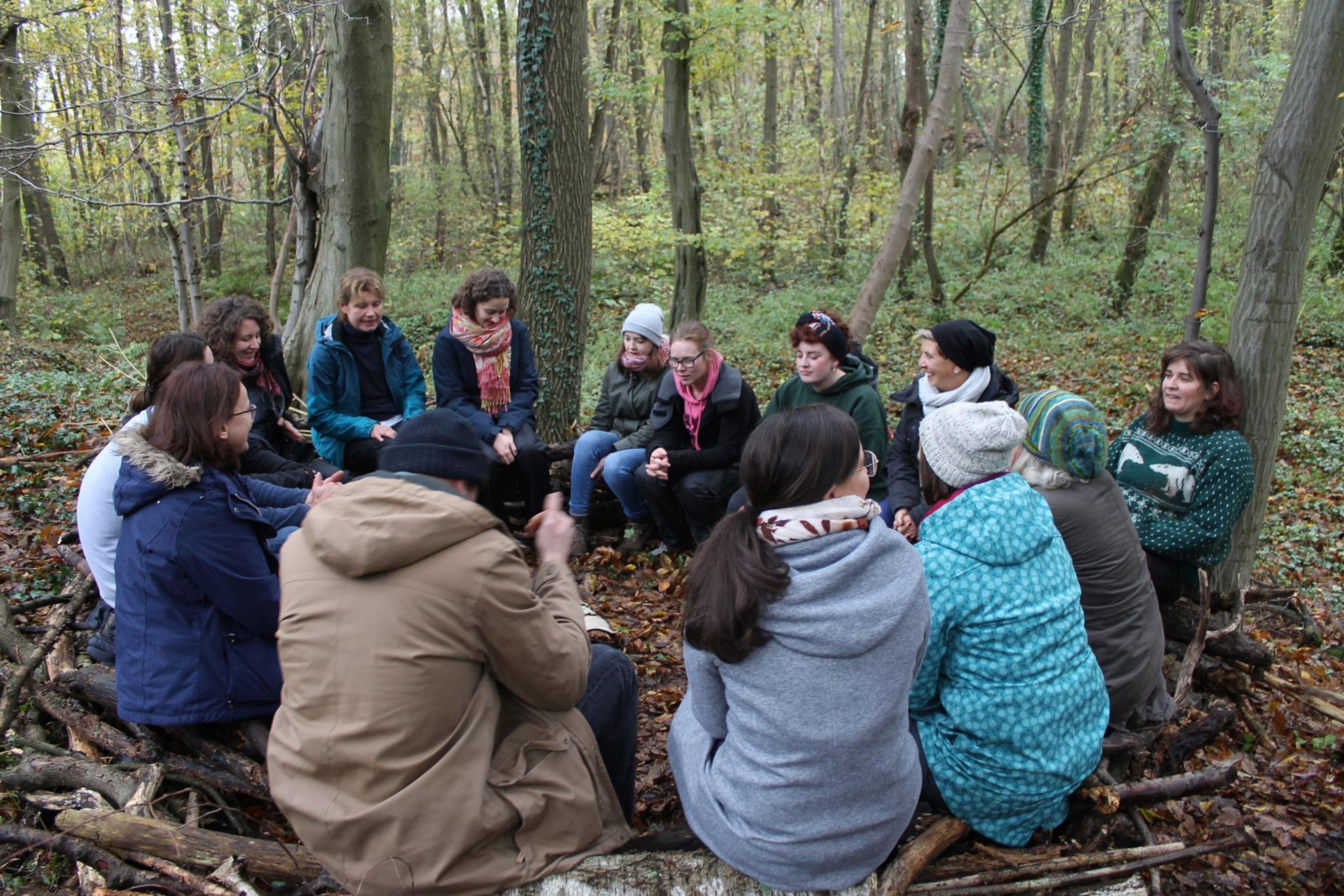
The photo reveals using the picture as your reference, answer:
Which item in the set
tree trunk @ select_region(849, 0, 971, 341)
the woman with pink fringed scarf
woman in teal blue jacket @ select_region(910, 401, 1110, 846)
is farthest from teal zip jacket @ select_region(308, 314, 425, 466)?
tree trunk @ select_region(849, 0, 971, 341)

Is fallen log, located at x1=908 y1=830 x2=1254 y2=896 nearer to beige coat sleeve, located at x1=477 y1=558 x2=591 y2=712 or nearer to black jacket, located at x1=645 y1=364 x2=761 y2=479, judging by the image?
beige coat sleeve, located at x1=477 y1=558 x2=591 y2=712

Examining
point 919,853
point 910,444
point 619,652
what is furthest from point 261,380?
point 919,853

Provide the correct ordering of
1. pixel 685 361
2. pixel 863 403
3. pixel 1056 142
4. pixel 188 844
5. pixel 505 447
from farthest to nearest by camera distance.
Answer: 1. pixel 1056 142
2. pixel 505 447
3. pixel 685 361
4. pixel 863 403
5. pixel 188 844

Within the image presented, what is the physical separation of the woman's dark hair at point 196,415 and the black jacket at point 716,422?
2.57 metres

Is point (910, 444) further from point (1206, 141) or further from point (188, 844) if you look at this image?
point (188, 844)

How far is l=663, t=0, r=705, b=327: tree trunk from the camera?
38.3 feet

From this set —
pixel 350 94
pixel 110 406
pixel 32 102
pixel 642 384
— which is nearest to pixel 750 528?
pixel 642 384

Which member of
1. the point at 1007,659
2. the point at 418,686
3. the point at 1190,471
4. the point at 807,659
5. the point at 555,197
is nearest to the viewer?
the point at 418,686

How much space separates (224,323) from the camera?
4902 millimetres

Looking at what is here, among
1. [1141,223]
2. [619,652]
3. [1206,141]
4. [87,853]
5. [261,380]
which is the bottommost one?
[87,853]

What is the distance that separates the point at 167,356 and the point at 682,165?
29.6ft

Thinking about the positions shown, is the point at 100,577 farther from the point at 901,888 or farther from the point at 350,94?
the point at 350,94

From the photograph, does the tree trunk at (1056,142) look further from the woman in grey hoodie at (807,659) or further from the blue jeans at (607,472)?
the woman in grey hoodie at (807,659)

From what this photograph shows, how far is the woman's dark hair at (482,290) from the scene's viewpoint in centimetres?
523
